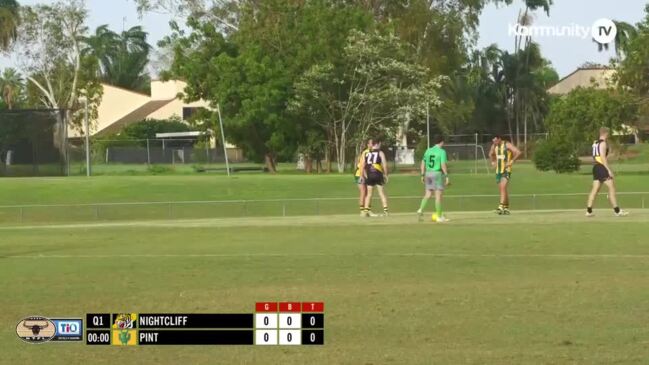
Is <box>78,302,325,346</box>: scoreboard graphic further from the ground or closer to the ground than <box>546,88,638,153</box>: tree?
closer to the ground

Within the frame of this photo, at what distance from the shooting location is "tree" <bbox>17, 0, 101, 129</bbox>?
8188cm

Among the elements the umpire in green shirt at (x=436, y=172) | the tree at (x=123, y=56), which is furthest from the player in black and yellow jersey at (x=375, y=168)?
the tree at (x=123, y=56)

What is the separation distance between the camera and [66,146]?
46438mm

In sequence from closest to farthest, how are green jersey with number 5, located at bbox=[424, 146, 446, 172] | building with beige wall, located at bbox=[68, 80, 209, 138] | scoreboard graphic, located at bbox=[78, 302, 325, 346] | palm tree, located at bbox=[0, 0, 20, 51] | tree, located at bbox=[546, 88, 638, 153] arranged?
scoreboard graphic, located at bbox=[78, 302, 325, 346] < green jersey with number 5, located at bbox=[424, 146, 446, 172] < tree, located at bbox=[546, 88, 638, 153] < palm tree, located at bbox=[0, 0, 20, 51] < building with beige wall, located at bbox=[68, 80, 209, 138]

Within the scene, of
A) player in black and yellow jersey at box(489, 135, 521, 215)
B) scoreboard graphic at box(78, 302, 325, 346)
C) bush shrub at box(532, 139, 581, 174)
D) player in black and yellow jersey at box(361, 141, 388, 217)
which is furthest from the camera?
bush shrub at box(532, 139, 581, 174)

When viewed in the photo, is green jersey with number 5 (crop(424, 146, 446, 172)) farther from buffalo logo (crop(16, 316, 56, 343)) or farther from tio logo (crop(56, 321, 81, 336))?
buffalo logo (crop(16, 316, 56, 343))

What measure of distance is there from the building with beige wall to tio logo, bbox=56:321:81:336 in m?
95.0

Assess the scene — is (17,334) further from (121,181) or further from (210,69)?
(210,69)

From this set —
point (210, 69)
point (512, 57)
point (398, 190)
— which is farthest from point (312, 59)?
point (512, 57)

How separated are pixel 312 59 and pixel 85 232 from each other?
32.0m

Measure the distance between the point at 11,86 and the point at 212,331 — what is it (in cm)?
9990

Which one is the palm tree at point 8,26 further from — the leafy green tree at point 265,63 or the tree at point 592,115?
the tree at point 592,115

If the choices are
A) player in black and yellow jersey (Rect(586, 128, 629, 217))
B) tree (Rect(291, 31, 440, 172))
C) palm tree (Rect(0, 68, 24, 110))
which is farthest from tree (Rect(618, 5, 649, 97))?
palm tree (Rect(0, 68, 24, 110))

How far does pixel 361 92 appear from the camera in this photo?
55375mm
